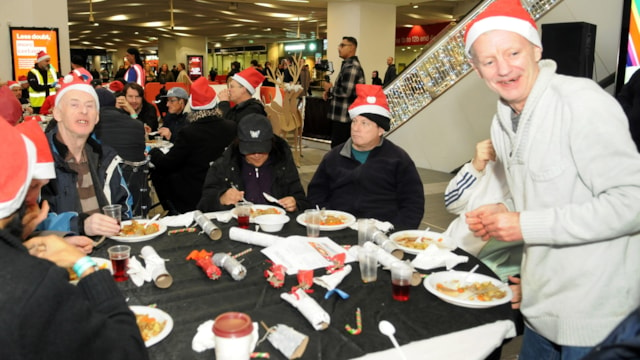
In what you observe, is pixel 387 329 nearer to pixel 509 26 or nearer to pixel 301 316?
pixel 301 316

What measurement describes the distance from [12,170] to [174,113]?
15.8 feet

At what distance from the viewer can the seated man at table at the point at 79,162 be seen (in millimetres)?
2590

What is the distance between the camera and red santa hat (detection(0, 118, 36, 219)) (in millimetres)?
1081

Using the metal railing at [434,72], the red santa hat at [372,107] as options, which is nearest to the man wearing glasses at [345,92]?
the metal railing at [434,72]

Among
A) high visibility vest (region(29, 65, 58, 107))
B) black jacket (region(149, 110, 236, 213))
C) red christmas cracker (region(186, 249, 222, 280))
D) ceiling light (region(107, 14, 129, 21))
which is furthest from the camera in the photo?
ceiling light (region(107, 14, 129, 21))

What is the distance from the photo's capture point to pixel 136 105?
6.23 meters

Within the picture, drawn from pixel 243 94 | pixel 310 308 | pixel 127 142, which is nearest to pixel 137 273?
pixel 310 308

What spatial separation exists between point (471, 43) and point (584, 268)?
883 mm

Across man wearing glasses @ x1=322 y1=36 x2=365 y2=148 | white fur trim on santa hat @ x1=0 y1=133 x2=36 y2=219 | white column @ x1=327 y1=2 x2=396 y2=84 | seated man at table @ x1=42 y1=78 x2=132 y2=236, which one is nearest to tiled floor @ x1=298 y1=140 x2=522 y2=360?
man wearing glasses @ x1=322 y1=36 x2=365 y2=148

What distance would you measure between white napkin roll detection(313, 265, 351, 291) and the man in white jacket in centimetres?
58

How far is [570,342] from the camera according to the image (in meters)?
1.53

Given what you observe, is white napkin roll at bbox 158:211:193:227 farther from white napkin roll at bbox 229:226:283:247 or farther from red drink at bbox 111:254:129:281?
red drink at bbox 111:254:129:281

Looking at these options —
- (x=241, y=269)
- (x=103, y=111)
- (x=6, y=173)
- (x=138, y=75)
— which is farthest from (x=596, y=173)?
(x=138, y=75)

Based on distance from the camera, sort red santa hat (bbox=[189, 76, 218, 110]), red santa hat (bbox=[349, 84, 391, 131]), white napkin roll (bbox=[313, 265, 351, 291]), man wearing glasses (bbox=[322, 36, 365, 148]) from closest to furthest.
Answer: white napkin roll (bbox=[313, 265, 351, 291])
red santa hat (bbox=[349, 84, 391, 131])
red santa hat (bbox=[189, 76, 218, 110])
man wearing glasses (bbox=[322, 36, 365, 148])
